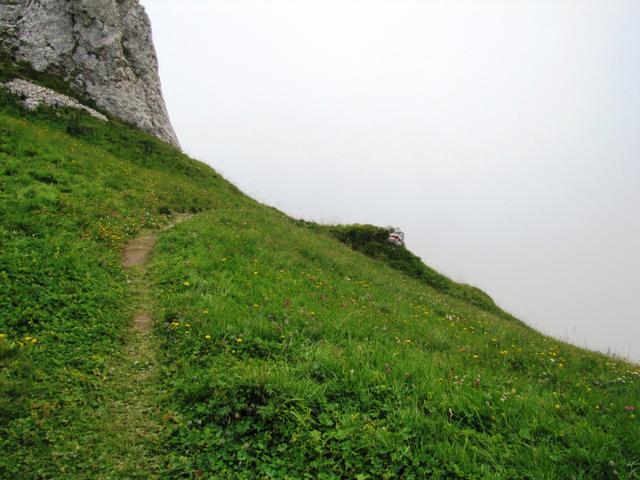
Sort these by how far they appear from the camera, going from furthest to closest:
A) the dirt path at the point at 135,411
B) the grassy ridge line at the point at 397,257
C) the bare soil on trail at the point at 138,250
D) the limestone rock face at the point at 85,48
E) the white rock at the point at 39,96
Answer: the limestone rock face at the point at 85,48 < the grassy ridge line at the point at 397,257 < the white rock at the point at 39,96 < the bare soil on trail at the point at 138,250 < the dirt path at the point at 135,411

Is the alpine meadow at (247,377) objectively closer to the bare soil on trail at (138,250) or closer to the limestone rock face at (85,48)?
the bare soil on trail at (138,250)

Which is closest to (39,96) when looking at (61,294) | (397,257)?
(61,294)

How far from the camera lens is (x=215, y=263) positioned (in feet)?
39.7

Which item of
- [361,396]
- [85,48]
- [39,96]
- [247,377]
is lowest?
[247,377]

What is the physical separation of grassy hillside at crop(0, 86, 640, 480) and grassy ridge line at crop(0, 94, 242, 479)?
0.04 metres

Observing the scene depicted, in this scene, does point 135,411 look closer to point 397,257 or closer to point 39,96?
point 397,257

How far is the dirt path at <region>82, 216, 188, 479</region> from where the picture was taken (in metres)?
5.07

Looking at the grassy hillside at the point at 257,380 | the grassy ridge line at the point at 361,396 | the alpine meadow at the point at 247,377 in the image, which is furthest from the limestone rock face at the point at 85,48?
the grassy ridge line at the point at 361,396

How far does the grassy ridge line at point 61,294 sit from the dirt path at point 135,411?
0.07m

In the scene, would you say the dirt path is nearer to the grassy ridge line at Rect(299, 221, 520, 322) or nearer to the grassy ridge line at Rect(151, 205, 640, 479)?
the grassy ridge line at Rect(151, 205, 640, 479)

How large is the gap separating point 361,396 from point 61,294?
7234mm

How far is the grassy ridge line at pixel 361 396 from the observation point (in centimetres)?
508

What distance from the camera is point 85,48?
36.4 m

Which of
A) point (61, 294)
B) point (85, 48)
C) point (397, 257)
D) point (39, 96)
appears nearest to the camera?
point (61, 294)
